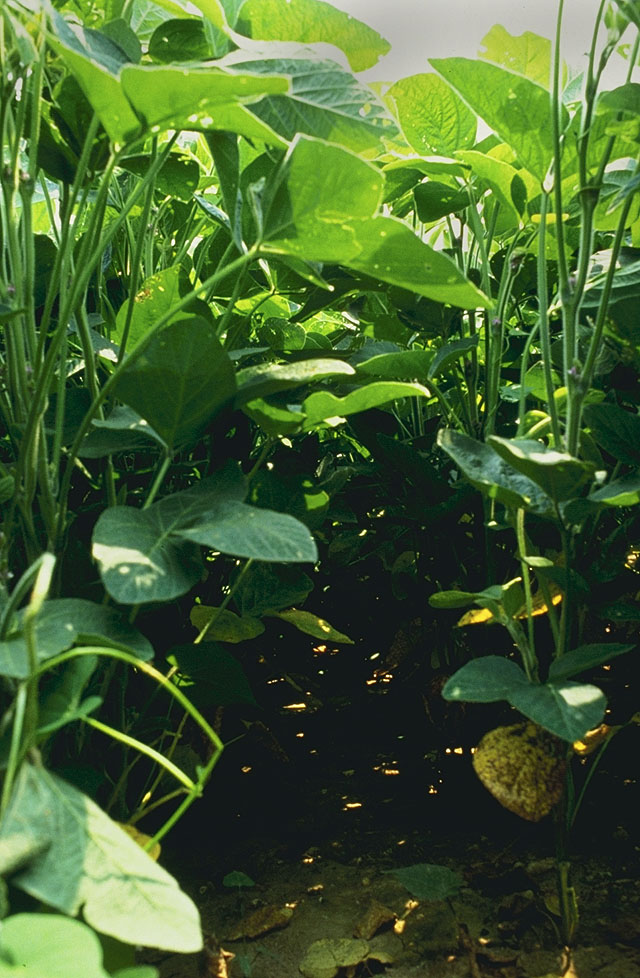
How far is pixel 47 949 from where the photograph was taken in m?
0.37

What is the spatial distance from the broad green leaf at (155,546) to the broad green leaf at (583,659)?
0.28 metres

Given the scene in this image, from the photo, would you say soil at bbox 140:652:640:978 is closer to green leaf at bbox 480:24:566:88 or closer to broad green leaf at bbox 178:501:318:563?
broad green leaf at bbox 178:501:318:563

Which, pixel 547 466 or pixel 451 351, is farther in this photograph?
pixel 451 351

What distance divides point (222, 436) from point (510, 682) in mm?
328

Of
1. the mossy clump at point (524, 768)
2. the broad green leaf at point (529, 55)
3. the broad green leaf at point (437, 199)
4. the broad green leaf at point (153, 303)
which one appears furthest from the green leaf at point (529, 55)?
the mossy clump at point (524, 768)

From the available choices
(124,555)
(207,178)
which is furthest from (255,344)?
(124,555)

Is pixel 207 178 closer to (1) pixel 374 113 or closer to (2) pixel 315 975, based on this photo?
(1) pixel 374 113

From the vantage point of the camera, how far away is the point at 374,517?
1.08 meters

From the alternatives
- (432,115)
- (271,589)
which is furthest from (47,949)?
(432,115)

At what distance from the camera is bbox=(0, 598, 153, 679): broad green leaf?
43 centimetres

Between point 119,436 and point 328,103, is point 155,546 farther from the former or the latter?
point 328,103

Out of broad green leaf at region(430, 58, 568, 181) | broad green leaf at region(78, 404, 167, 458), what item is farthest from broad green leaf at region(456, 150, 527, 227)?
broad green leaf at region(78, 404, 167, 458)

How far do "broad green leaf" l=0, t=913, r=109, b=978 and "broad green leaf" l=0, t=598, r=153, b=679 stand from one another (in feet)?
0.38

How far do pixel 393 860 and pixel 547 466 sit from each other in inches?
23.8
